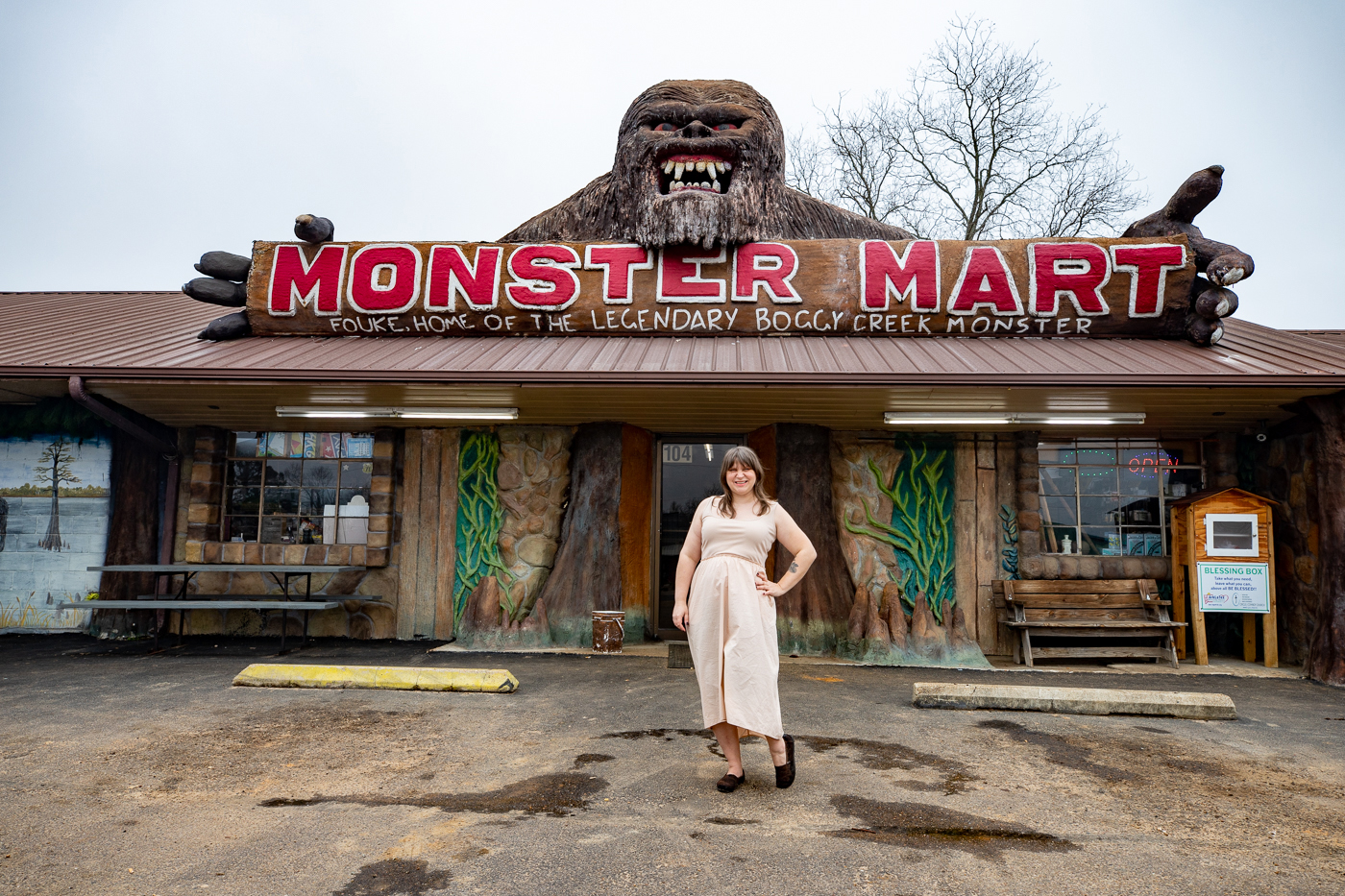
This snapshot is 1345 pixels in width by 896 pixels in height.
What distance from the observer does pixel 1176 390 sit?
6234 millimetres

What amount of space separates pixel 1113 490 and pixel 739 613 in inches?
246

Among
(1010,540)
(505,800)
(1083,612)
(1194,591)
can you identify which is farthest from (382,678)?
(1194,591)

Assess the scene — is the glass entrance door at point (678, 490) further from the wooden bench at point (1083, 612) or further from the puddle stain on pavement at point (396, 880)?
the puddle stain on pavement at point (396, 880)

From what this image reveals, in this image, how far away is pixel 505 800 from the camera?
3.25 m

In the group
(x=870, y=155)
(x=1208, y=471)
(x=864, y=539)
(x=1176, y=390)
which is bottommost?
(x=864, y=539)

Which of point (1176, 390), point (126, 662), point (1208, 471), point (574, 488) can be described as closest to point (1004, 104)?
point (1208, 471)

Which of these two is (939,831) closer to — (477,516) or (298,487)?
(477,516)

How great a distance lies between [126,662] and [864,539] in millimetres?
6696

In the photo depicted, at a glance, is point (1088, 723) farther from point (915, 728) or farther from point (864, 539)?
point (864, 539)

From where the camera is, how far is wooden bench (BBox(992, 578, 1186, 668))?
724 centimetres

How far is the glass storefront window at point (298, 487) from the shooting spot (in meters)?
8.34

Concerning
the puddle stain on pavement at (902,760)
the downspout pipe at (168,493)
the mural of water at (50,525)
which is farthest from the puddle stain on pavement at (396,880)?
the mural of water at (50,525)

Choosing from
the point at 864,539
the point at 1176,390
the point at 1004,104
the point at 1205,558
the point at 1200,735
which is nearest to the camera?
the point at 1200,735

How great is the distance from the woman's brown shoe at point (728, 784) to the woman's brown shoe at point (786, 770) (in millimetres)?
163
